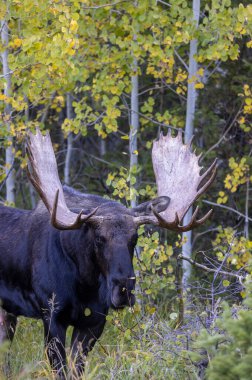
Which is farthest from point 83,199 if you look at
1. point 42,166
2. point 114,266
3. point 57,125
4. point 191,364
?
point 57,125

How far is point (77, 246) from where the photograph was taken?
24.4 feet

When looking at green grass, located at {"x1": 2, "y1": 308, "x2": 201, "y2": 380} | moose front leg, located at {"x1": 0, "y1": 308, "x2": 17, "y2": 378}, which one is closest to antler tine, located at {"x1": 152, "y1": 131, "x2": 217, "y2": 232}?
green grass, located at {"x1": 2, "y1": 308, "x2": 201, "y2": 380}

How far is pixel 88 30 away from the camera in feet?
34.1

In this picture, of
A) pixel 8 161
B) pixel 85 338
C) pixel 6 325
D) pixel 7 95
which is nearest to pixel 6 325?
pixel 6 325

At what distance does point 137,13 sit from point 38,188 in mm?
3213

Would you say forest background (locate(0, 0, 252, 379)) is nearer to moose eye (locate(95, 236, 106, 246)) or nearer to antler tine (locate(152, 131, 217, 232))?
antler tine (locate(152, 131, 217, 232))

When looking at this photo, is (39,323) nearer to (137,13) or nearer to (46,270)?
(46,270)

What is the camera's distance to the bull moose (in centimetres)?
712

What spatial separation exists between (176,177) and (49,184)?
1.08 metres

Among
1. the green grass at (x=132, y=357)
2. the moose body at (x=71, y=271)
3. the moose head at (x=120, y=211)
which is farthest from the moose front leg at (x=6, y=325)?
the moose head at (x=120, y=211)

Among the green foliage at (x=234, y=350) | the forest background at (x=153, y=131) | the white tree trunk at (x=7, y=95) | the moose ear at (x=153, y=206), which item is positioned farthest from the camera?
the white tree trunk at (x=7, y=95)

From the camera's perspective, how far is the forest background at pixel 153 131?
676 cm

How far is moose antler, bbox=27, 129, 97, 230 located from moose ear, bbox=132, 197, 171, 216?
491 millimetres

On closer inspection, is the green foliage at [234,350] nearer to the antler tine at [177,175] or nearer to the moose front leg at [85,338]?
the antler tine at [177,175]
